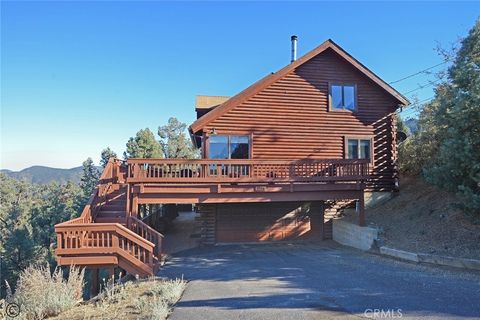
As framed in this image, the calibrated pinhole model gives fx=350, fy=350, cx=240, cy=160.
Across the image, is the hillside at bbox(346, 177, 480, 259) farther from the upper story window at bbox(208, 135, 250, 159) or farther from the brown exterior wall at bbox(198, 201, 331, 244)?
the upper story window at bbox(208, 135, 250, 159)

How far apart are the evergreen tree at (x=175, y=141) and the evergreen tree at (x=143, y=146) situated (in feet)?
38.3

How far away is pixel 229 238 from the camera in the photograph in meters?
14.6

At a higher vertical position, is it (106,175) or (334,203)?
(106,175)

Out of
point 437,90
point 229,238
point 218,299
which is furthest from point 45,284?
point 437,90

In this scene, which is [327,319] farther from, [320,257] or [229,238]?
[229,238]

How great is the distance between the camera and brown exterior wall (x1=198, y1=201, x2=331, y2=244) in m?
14.6

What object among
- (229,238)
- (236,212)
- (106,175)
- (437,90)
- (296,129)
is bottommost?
(229,238)

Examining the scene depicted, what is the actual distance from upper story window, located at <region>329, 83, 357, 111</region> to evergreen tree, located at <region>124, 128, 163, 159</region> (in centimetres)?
2496

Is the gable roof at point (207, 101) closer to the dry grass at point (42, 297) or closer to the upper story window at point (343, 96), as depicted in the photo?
the upper story window at point (343, 96)

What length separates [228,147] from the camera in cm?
1466

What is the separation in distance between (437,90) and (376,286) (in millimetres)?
11978

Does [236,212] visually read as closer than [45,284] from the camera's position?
No

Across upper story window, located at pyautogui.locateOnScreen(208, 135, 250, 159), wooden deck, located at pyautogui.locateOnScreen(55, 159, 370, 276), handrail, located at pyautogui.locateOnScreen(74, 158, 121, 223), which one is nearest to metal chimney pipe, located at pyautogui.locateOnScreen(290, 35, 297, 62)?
upper story window, located at pyautogui.locateOnScreen(208, 135, 250, 159)

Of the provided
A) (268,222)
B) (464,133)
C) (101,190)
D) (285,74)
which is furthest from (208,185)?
(464,133)
